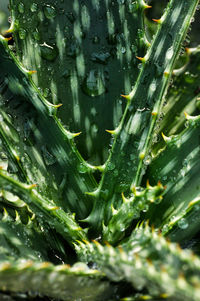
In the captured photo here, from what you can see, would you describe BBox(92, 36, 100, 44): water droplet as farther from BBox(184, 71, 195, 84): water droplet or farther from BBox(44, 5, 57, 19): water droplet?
BBox(184, 71, 195, 84): water droplet

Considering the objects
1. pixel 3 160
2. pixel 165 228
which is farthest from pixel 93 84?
pixel 165 228

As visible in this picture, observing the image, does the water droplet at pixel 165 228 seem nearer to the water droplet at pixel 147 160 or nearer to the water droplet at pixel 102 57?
the water droplet at pixel 147 160

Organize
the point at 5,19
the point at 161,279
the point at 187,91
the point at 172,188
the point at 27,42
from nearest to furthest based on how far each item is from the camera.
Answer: the point at 161,279 < the point at 172,188 < the point at 27,42 < the point at 187,91 < the point at 5,19

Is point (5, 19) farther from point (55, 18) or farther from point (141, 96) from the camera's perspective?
point (141, 96)

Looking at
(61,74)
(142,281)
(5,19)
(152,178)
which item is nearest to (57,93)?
(61,74)

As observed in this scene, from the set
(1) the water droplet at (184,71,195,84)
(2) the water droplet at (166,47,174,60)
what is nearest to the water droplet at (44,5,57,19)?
(2) the water droplet at (166,47,174,60)

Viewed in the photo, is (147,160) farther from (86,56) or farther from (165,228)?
(86,56)

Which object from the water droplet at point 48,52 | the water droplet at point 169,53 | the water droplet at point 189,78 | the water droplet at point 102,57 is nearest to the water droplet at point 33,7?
the water droplet at point 48,52

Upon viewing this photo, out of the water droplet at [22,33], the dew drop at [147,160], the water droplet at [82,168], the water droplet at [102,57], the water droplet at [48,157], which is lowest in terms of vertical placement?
the dew drop at [147,160]
